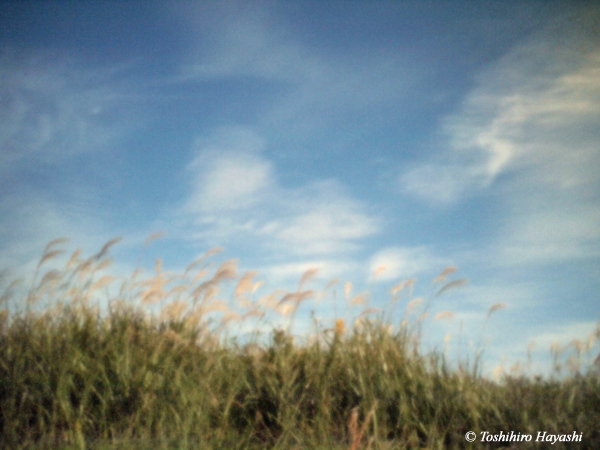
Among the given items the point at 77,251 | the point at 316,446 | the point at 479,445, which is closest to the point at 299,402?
the point at 316,446

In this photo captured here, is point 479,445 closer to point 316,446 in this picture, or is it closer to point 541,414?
point 541,414

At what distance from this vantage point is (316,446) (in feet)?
13.1

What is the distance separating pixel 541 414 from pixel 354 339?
1.94 m

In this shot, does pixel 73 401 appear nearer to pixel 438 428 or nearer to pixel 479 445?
pixel 438 428

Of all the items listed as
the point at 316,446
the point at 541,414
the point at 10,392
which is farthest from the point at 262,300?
the point at 541,414

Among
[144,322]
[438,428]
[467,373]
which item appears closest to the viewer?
[438,428]

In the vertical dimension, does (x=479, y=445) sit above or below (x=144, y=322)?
below

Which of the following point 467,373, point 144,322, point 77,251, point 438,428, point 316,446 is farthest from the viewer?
point 77,251

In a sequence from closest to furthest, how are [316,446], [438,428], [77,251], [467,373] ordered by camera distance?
[316,446]
[438,428]
[467,373]
[77,251]

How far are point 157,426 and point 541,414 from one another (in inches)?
136


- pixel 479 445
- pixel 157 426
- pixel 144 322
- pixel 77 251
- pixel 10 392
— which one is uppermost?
pixel 77 251

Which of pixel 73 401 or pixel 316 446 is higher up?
pixel 73 401

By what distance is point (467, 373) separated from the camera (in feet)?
16.8

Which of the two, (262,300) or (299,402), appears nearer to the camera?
(299,402)
